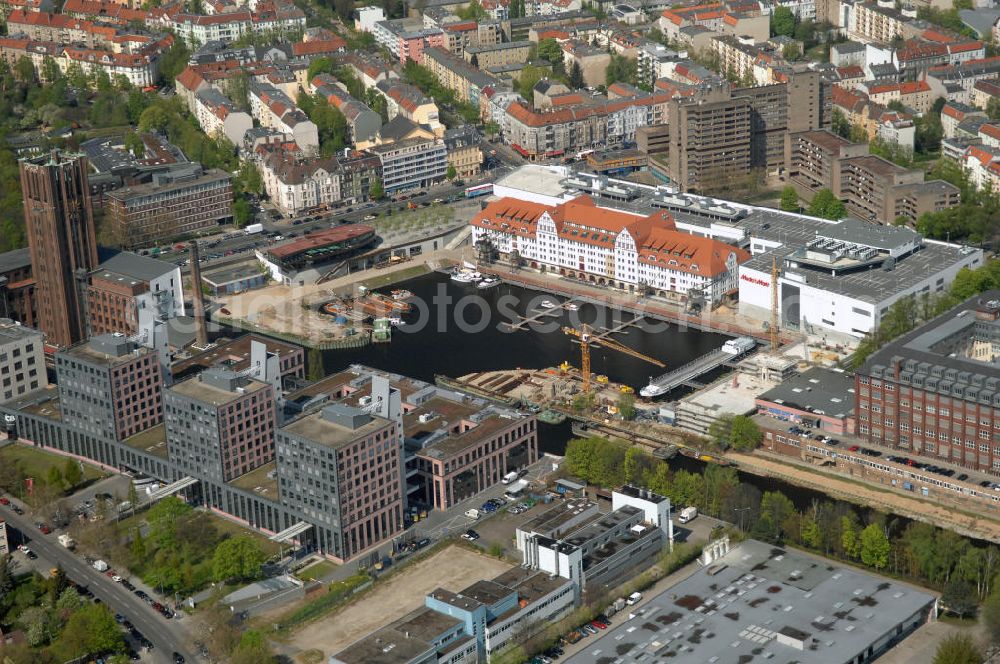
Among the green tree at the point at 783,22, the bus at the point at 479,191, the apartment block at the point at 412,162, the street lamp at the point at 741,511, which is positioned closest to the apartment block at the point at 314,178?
the apartment block at the point at 412,162

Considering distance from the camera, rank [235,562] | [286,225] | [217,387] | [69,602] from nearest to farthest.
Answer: [69,602], [235,562], [217,387], [286,225]

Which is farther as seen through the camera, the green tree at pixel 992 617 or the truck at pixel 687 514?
the truck at pixel 687 514

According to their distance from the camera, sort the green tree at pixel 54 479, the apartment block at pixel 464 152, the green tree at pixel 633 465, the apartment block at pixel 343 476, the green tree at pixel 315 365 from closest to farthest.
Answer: the apartment block at pixel 343 476 → the green tree at pixel 633 465 → the green tree at pixel 54 479 → the green tree at pixel 315 365 → the apartment block at pixel 464 152

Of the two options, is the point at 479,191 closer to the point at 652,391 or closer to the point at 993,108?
the point at 652,391

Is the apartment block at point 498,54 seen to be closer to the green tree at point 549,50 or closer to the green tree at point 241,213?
the green tree at point 549,50

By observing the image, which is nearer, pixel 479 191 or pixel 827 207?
pixel 827 207

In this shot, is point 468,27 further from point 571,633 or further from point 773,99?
Result: point 571,633

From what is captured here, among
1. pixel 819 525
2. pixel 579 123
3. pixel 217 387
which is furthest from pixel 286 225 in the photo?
pixel 819 525
